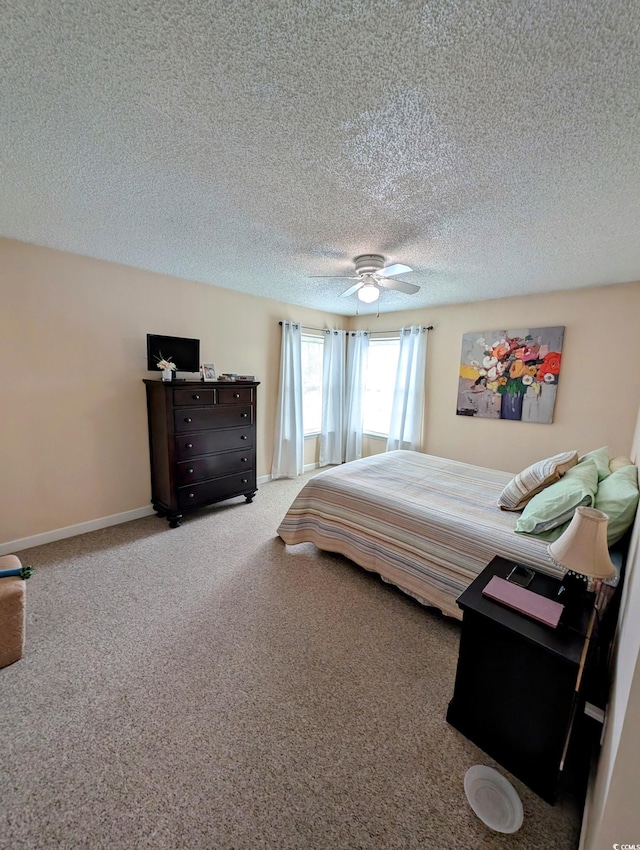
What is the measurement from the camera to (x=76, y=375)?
2.78 m

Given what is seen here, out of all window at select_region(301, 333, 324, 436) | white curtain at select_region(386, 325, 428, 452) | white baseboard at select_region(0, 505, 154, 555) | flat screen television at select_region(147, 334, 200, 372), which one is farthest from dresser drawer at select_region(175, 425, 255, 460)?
white curtain at select_region(386, 325, 428, 452)

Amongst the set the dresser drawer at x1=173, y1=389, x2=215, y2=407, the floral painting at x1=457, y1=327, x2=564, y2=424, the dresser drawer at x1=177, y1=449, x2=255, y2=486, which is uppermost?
the floral painting at x1=457, y1=327, x2=564, y2=424

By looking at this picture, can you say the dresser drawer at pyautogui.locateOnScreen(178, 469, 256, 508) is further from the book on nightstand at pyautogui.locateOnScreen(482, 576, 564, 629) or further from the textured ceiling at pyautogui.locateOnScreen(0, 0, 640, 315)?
the book on nightstand at pyautogui.locateOnScreen(482, 576, 564, 629)

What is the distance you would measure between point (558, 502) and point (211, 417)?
2829mm

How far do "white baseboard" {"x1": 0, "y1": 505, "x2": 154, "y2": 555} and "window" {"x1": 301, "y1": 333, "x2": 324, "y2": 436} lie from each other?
2395mm

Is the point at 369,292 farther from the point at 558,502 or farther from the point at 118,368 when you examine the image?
the point at 118,368

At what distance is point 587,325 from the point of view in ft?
10.1

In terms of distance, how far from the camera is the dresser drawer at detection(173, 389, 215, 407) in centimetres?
295

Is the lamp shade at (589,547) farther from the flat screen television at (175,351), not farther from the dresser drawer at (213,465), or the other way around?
the flat screen television at (175,351)

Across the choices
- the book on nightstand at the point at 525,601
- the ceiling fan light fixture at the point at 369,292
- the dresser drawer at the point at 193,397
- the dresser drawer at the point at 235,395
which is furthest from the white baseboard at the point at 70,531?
the book on nightstand at the point at 525,601

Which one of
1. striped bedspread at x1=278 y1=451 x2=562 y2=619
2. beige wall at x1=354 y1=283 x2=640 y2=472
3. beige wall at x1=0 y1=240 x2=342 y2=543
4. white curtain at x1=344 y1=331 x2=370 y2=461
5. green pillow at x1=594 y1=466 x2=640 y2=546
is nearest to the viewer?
green pillow at x1=594 y1=466 x2=640 y2=546

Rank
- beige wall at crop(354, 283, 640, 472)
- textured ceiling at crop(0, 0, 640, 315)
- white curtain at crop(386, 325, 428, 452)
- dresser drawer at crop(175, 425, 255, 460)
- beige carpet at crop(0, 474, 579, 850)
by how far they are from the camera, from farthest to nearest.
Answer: white curtain at crop(386, 325, 428, 452), dresser drawer at crop(175, 425, 255, 460), beige wall at crop(354, 283, 640, 472), beige carpet at crop(0, 474, 579, 850), textured ceiling at crop(0, 0, 640, 315)

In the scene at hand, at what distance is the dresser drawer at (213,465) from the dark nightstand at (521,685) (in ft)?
8.38

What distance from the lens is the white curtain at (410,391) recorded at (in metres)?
4.26
